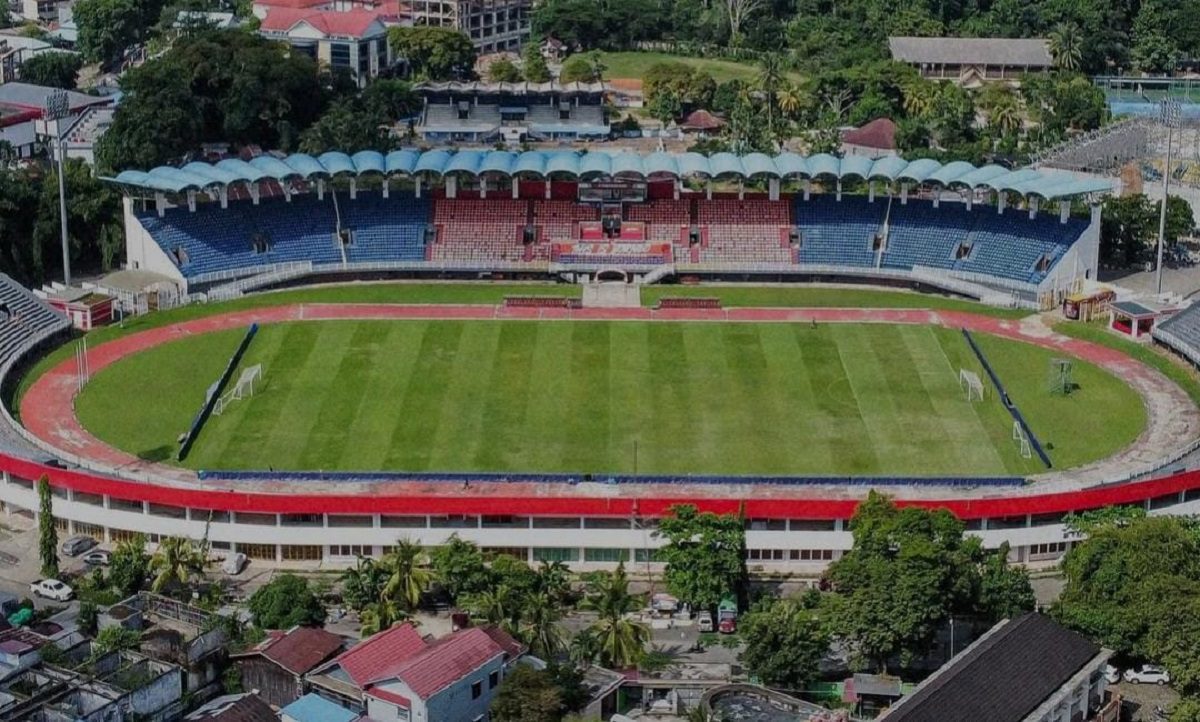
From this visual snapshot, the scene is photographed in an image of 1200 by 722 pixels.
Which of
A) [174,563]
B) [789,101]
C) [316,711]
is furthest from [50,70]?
[316,711]

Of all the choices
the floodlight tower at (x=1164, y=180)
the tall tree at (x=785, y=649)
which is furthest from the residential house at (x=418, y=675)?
the floodlight tower at (x=1164, y=180)

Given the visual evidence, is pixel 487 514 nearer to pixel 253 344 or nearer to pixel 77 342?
pixel 253 344

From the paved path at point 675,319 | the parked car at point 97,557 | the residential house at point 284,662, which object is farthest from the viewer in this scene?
the paved path at point 675,319

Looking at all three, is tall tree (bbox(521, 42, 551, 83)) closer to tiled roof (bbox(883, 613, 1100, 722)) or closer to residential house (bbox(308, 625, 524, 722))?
residential house (bbox(308, 625, 524, 722))

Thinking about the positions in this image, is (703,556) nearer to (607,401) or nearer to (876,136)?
(607,401)

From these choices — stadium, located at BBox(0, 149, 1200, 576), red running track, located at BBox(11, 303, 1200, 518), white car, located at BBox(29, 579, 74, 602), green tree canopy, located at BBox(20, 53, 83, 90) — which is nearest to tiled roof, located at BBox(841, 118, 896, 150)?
stadium, located at BBox(0, 149, 1200, 576)

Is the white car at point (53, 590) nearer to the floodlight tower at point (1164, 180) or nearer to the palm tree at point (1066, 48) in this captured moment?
the floodlight tower at point (1164, 180)
